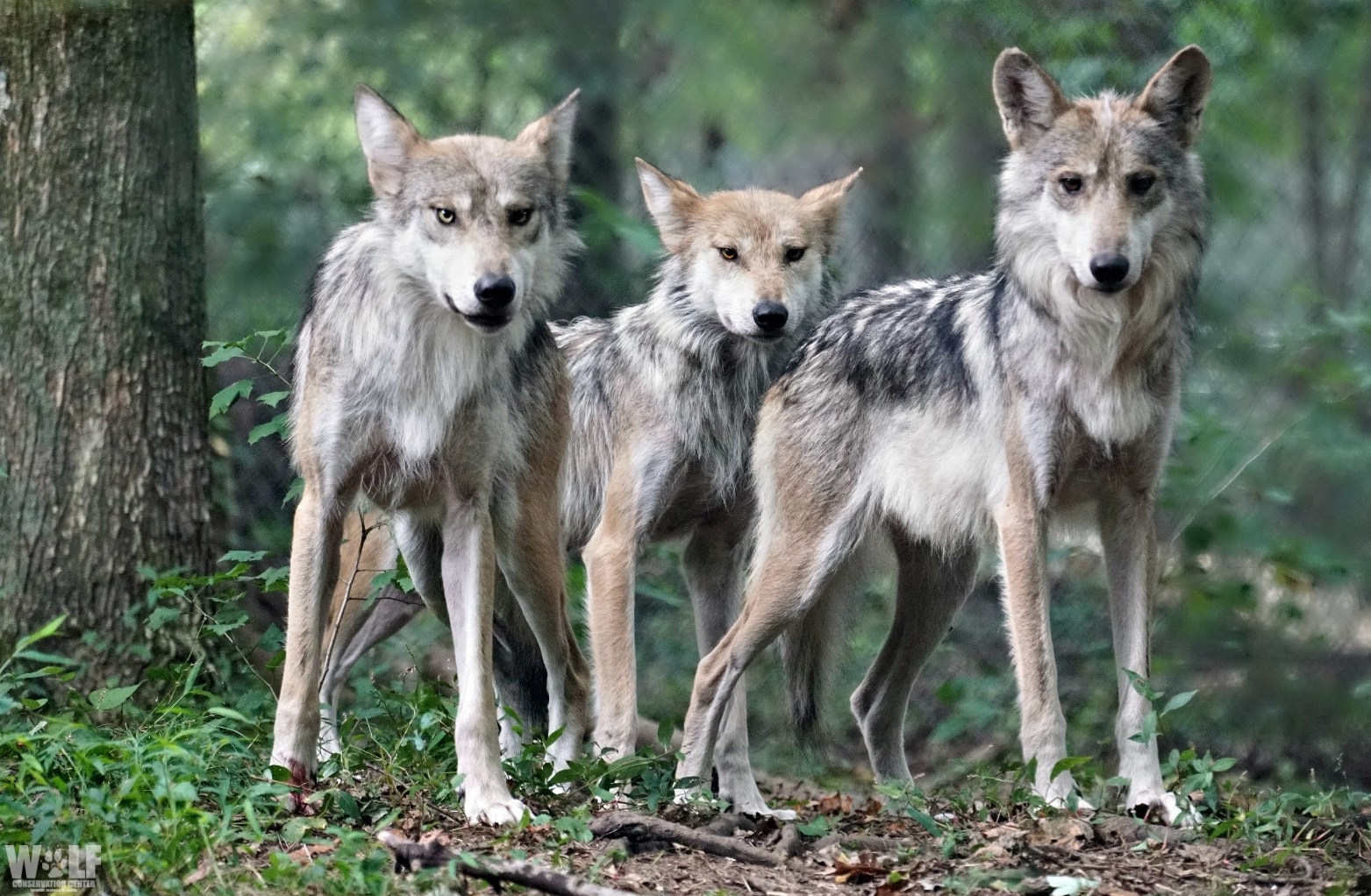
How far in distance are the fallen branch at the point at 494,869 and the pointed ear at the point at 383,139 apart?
6.01ft

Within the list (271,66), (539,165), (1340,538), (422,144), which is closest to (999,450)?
(1340,538)

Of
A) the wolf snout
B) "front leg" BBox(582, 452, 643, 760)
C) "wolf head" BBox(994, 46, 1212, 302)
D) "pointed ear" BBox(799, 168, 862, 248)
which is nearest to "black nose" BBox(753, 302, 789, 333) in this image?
"pointed ear" BBox(799, 168, 862, 248)

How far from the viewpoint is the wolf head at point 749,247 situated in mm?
4680

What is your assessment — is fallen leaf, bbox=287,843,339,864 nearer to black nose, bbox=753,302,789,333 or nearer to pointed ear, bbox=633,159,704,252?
black nose, bbox=753,302,789,333

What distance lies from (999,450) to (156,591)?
2609mm

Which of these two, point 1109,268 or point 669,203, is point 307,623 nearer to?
point 669,203

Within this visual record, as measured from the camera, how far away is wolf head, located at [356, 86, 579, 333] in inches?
144

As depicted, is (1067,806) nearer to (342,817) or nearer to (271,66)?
(342,817)

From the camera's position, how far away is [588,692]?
15.6 ft

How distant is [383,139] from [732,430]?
5.30 feet

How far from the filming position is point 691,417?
Answer: 190 inches

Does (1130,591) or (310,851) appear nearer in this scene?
(310,851)

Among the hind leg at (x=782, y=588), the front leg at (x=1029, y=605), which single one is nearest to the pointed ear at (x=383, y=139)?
the hind leg at (x=782, y=588)

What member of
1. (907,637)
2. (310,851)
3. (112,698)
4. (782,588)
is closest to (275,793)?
(310,851)
